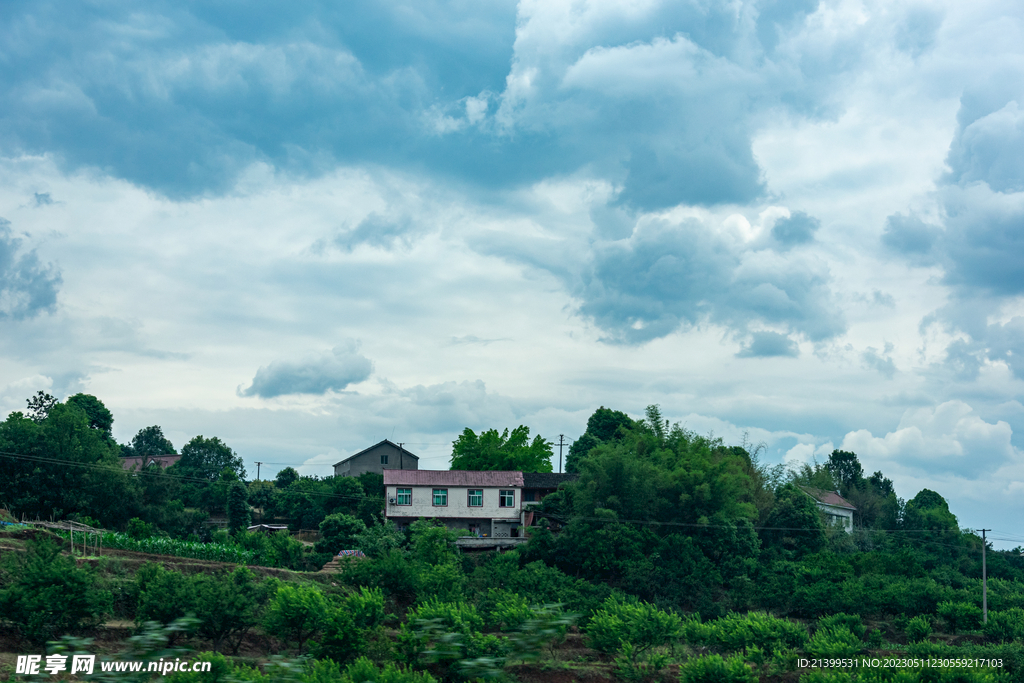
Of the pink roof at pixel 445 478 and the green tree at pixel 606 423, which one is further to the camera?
the green tree at pixel 606 423

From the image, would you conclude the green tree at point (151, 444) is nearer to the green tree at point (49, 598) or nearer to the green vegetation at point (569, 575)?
the green vegetation at point (569, 575)

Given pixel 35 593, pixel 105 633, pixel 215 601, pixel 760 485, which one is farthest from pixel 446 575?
pixel 760 485

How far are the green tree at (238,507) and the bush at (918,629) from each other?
3552 centimetres

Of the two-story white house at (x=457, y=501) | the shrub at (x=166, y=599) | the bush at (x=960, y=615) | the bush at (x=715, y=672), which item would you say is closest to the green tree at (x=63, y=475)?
the two-story white house at (x=457, y=501)

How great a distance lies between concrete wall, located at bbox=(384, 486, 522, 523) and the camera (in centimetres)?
3941

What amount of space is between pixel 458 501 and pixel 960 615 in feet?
79.0

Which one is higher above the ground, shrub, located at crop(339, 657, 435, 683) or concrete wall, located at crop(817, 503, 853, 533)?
concrete wall, located at crop(817, 503, 853, 533)

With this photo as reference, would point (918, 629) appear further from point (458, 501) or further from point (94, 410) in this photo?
point (94, 410)

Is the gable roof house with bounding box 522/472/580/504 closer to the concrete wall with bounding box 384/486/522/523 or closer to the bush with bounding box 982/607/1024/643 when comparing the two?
the concrete wall with bounding box 384/486/522/523

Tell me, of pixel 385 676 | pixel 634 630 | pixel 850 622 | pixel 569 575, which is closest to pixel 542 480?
pixel 569 575

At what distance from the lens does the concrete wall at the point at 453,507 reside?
39.4 metres

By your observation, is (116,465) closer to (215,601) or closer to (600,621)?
(215,601)

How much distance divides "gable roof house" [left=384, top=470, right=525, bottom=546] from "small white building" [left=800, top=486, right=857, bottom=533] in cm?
2165

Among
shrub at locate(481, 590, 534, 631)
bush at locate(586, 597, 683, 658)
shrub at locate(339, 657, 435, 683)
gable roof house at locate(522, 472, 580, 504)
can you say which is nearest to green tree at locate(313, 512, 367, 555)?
shrub at locate(481, 590, 534, 631)
